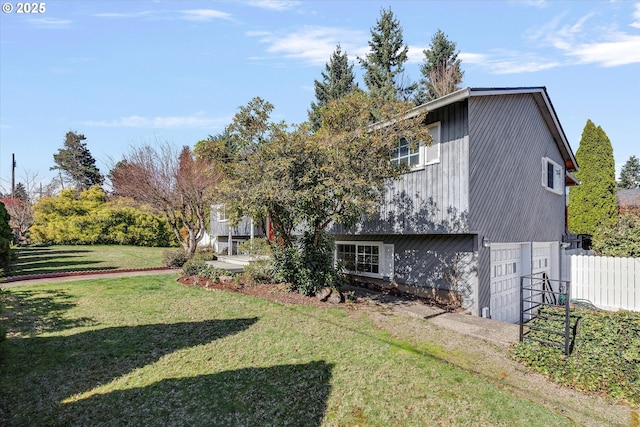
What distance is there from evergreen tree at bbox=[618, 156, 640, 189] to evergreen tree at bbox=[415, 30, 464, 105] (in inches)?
1623

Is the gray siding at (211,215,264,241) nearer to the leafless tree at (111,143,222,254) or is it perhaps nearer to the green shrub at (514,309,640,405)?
the leafless tree at (111,143,222,254)

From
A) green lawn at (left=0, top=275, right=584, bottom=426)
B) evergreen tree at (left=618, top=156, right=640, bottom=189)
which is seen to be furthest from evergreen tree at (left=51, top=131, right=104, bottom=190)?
evergreen tree at (left=618, top=156, right=640, bottom=189)

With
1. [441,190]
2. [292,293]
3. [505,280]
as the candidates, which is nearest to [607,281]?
[505,280]

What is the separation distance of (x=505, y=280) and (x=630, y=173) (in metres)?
58.3

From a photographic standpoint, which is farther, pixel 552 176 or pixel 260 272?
pixel 552 176

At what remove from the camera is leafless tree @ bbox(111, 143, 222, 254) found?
51.2ft

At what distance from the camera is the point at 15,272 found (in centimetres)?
1261

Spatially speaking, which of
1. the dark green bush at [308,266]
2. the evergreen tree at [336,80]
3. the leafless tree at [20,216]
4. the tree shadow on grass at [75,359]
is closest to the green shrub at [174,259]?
→ the dark green bush at [308,266]

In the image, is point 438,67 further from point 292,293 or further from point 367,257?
point 292,293

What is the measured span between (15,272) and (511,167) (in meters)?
18.4

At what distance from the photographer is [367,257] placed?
12.4 meters

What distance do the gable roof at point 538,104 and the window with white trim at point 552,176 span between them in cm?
103

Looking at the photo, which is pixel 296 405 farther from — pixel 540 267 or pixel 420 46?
pixel 420 46

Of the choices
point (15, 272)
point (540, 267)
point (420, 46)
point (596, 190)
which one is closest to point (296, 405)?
point (540, 267)
